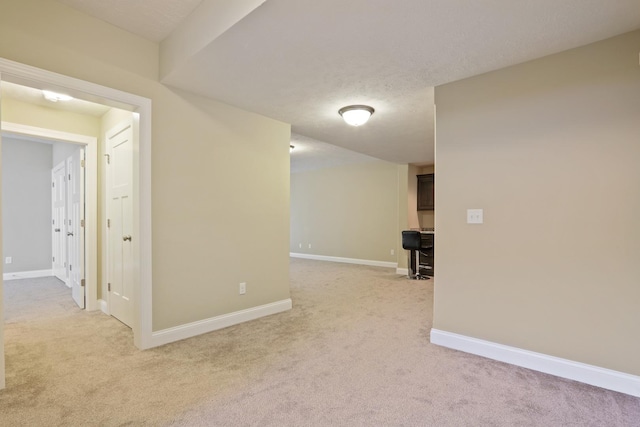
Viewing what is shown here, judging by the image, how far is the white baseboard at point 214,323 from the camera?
271cm

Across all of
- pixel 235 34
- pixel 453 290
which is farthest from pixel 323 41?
pixel 453 290

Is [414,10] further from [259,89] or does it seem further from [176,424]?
[176,424]

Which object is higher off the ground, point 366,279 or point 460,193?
point 460,193

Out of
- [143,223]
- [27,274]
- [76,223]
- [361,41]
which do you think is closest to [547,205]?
[361,41]

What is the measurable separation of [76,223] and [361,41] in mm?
4178

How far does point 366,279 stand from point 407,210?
1.83 meters

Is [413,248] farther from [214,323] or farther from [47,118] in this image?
[47,118]

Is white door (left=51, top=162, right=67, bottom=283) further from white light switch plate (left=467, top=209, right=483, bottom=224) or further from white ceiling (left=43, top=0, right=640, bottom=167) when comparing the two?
white light switch plate (left=467, top=209, right=483, bottom=224)

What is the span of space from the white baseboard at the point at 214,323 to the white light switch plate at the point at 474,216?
2.29 m

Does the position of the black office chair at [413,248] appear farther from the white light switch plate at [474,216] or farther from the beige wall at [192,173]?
the white light switch plate at [474,216]

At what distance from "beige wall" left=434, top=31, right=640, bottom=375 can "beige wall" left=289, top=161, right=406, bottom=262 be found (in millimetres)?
4082

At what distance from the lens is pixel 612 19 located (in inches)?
71.4

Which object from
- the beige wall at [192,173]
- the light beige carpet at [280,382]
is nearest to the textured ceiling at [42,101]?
the beige wall at [192,173]

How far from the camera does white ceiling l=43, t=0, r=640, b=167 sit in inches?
68.2
